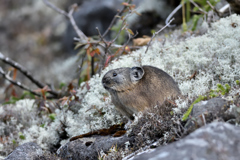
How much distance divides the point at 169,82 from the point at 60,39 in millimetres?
8651

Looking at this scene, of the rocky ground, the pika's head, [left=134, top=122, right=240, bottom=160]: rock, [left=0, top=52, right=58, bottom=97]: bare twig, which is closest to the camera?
[left=134, top=122, right=240, bottom=160]: rock

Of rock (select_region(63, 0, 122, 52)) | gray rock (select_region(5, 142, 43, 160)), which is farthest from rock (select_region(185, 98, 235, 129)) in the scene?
rock (select_region(63, 0, 122, 52))

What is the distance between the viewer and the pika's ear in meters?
4.91

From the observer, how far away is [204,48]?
239 inches

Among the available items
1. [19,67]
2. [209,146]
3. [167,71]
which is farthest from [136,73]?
[19,67]

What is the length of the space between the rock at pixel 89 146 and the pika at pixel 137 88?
2.16 ft

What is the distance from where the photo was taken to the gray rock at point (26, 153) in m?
4.53

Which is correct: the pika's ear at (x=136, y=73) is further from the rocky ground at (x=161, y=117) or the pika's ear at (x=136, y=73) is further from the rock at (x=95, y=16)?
the rock at (x=95, y=16)

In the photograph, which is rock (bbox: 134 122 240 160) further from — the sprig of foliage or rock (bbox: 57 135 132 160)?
rock (bbox: 57 135 132 160)

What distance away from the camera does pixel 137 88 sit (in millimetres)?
4910

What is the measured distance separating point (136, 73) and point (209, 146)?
2598mm

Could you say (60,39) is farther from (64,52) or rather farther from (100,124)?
(100,124)

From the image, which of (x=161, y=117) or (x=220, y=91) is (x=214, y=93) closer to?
(x=220, y=91)

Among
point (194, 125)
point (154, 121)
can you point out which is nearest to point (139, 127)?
point (154, 121)
